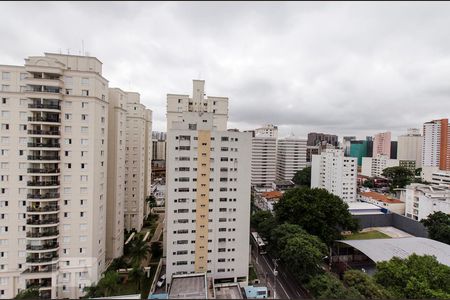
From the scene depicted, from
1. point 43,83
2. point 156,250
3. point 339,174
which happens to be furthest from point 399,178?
point 43,83

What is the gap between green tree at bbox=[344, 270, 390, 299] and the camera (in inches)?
517

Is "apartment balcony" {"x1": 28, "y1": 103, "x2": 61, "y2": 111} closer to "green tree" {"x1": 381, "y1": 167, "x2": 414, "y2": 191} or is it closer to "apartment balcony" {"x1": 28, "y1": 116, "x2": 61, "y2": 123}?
"apartment balcony" {"x1": 28, "y1": 116, "x2": 61, "y2": 123}

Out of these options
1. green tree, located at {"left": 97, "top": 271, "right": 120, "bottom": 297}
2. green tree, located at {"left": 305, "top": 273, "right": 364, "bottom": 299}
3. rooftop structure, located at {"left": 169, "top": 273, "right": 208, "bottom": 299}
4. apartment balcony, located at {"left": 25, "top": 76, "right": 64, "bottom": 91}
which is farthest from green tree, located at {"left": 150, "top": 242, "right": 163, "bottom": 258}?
apartment balcony, located at {"left": 25, "top": 76, "right": 64, "bottom": 91}

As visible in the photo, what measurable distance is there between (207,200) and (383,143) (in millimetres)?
88695

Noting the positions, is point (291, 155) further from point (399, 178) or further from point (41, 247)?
point (41, 247)

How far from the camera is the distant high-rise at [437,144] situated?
5588 cm

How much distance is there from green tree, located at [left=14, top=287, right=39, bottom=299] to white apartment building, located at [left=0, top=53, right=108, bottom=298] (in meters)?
0.41

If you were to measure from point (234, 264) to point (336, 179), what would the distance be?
1082 inches

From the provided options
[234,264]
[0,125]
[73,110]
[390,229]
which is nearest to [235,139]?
[234,264]

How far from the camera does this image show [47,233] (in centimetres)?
1491

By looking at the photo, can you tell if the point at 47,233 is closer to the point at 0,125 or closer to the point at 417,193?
the point at 0,125

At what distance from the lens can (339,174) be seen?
39156 mm

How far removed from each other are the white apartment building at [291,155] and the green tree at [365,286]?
145ft

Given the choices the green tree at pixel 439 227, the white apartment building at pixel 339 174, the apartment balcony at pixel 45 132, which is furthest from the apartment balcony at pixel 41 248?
the white apartment building at pixel 339 174
